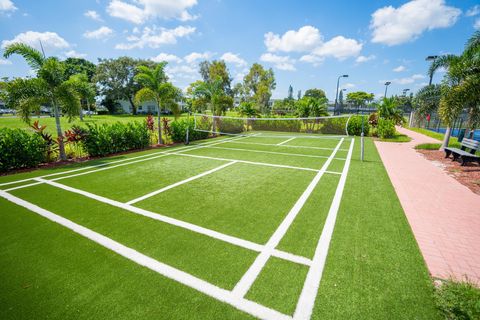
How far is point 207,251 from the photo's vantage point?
13.0 ft

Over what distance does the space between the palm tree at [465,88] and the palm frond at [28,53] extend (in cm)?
1927

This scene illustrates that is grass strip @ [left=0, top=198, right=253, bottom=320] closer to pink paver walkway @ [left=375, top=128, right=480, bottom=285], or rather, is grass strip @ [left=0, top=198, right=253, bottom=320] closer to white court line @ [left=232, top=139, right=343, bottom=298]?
white court line @ [left=232, top=139, right=343, bottom=298]

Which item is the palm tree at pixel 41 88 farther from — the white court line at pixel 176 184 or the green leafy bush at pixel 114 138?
the white court line at pixel 176 184

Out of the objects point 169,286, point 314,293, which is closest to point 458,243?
point 314,293

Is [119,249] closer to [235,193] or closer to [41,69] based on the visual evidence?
[235,193]

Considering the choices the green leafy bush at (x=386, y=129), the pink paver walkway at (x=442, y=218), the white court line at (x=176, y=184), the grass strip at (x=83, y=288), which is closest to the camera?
the grass strip at (x=83, y=288)

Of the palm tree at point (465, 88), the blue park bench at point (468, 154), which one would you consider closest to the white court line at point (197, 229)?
the blue park bench at point (468, 154)

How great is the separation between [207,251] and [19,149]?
10.0 m

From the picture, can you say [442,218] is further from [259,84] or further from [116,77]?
[116,77]

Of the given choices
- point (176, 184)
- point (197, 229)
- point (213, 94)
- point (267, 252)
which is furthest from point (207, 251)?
point (213, 94)

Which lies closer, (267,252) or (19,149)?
(267,252)

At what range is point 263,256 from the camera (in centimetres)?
383

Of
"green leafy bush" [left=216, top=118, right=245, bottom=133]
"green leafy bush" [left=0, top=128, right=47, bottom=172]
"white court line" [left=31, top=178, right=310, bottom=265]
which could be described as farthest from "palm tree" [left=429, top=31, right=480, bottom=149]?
"green leafy bush" [left=0, top=128, right=47, bottom=172]

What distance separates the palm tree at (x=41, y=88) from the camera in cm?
934
